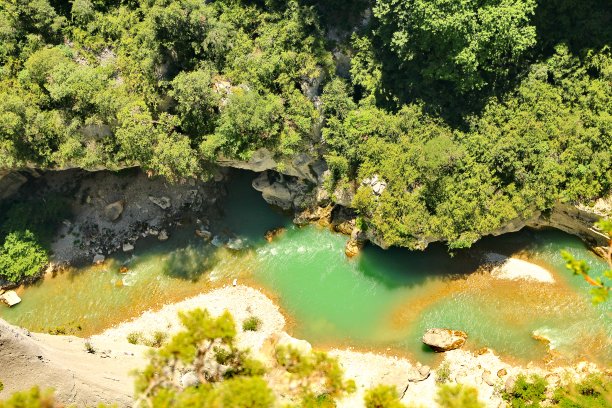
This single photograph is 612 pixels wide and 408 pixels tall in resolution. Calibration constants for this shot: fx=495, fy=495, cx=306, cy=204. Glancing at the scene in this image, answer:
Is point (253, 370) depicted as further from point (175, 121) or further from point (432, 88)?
point (432, 88)

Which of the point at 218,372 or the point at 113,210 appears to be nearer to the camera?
the point at 218,372

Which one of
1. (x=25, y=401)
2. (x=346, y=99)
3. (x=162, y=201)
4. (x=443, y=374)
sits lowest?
(x=443, y=374)

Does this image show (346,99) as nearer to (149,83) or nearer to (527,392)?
Result: (149,83)

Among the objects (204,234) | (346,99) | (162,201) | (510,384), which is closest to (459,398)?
(510,384)

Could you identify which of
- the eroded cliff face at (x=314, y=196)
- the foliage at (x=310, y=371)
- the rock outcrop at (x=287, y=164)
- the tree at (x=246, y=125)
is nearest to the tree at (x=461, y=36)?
the eroded cliff face at (x=314, y=196)

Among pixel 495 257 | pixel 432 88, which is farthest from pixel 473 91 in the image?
pixel 495 257

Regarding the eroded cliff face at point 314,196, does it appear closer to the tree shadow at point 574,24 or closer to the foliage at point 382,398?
the tree shadow at point 574,24

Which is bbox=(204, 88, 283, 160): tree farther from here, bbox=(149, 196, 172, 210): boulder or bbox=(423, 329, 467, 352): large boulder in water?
bbox=(423, 329, 467, 352): large boulder in water

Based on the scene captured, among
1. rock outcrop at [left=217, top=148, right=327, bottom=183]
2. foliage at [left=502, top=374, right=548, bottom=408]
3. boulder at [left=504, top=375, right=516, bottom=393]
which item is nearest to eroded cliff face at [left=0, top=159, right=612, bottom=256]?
rock outcrop at [left=217, top=148, right=327, bottom=183]
